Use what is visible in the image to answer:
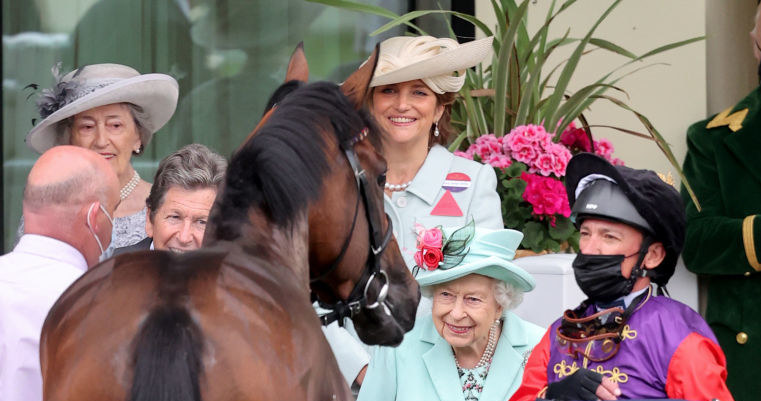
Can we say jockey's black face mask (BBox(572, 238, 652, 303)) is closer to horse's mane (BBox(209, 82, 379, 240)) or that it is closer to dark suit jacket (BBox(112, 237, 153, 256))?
horse's mane (BBox(209, 82, 379, 240))

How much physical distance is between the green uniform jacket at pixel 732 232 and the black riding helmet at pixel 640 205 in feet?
6.27

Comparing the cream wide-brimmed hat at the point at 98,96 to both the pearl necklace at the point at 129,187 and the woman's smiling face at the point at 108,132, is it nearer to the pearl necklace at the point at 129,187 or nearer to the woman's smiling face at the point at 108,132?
the woman's smiling face at the point at 108,132

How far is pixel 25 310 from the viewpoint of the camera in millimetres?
2545

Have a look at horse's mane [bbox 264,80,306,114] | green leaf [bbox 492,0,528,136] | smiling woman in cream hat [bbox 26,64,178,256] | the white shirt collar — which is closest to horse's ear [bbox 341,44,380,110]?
horse's mane [bbox 264,80,306,114]

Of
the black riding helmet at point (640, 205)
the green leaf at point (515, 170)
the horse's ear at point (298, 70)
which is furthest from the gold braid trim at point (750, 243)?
the horse's ear at point (298, 70)

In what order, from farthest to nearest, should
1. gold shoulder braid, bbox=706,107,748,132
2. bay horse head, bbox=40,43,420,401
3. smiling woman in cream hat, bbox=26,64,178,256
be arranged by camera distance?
gold shoulder braid, bbox=706,107,748,132
smiling woman in cream hat, bbox=26,64,178,256
bay horse head, bbox=40,43,420,401

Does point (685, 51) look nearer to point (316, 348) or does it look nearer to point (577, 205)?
point (577, 205)

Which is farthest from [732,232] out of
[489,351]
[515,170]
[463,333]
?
[463,333]

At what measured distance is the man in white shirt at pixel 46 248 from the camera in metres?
2.54

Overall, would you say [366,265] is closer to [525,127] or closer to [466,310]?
[466,310]

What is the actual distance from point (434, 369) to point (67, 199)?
4.76 ft

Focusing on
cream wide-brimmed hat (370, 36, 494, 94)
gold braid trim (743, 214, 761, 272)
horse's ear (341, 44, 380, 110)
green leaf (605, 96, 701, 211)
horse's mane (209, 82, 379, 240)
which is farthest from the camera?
gold braid trim (743, 214, 761, 272)

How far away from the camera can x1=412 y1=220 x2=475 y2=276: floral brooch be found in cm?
354

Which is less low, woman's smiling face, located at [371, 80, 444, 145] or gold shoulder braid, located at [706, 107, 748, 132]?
woman's smiling face, located at [371, 80, 444, 145]
